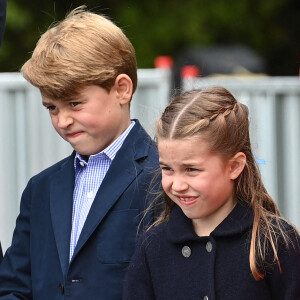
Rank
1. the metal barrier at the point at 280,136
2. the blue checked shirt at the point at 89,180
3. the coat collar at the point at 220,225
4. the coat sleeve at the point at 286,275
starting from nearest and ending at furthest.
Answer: the coat sleeve at the point at 286,275 → the coat collar at the point at 220,225 → the blue checked shirt at the point at 89,180 → the metal barrier at the point at 280,136

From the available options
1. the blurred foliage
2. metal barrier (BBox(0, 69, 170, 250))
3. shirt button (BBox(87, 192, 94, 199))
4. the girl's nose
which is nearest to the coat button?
the girl's nose

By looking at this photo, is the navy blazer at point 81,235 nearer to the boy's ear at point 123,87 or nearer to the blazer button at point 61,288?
the blazer button at point 61,288

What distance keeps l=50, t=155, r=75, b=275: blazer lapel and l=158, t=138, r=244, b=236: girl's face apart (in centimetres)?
51

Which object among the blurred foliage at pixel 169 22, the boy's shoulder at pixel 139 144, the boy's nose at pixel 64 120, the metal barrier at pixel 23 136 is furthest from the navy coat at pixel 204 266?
the blurred foliage at pixel 169 22

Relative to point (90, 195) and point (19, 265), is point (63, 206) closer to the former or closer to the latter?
point (90, 195)

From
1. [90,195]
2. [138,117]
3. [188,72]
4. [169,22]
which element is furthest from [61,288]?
[169,22]

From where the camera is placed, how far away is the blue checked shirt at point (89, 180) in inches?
143

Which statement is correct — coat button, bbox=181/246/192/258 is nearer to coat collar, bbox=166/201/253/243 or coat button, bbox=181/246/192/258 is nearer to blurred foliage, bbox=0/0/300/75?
coat collar, bbox=166/201/253/243

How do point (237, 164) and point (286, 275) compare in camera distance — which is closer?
point (286, 275)

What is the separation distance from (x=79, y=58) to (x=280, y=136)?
2.78 m

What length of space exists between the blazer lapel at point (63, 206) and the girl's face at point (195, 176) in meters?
0.51

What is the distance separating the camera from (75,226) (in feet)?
11.9

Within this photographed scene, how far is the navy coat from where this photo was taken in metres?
3.15

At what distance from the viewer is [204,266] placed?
3.25 meters
